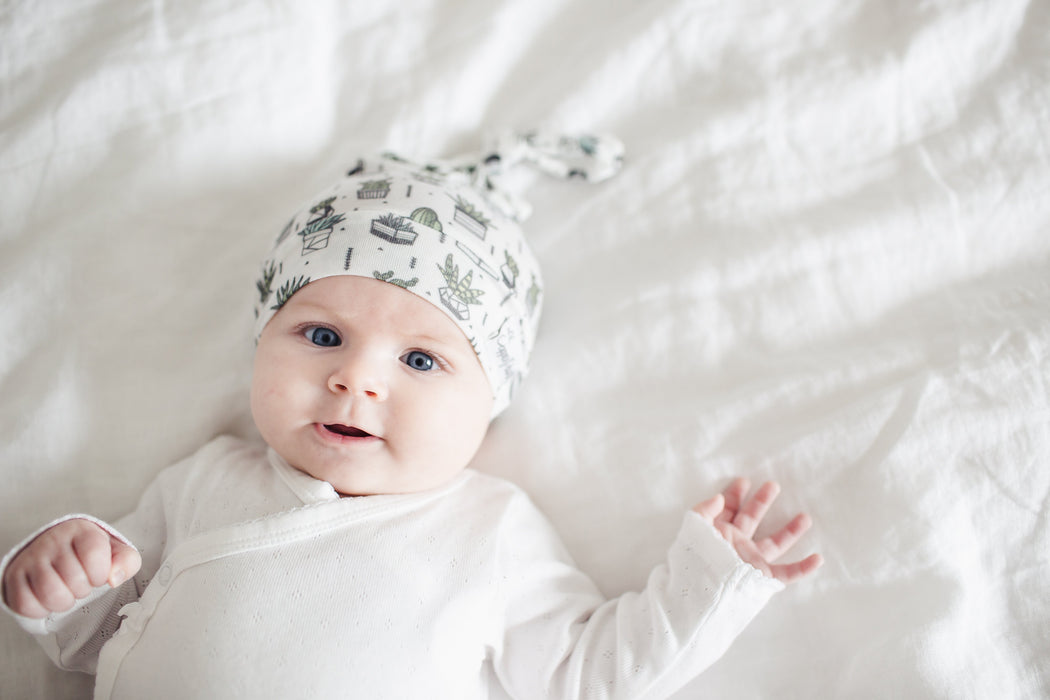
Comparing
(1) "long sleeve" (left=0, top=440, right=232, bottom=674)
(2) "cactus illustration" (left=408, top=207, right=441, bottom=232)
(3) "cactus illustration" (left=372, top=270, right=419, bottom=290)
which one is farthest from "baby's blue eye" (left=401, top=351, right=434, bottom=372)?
(1) "long sleeve" (left=0, top=440, right=232, bottom=674)

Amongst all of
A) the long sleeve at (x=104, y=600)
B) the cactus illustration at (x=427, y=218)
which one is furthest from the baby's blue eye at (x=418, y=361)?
the long sleeve at (x=104, y=600)

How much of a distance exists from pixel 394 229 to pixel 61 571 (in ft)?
2.11

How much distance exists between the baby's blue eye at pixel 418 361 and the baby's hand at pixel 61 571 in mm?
445

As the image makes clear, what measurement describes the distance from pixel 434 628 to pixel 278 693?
0.22m

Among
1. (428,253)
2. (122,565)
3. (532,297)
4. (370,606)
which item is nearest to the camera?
(122,565)

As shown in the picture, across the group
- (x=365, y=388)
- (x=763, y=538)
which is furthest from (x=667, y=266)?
(x=365, y=388)

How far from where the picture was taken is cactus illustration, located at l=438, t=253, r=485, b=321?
1.12 m

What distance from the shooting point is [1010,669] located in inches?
40.7

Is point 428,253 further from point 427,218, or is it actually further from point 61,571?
point 61,571

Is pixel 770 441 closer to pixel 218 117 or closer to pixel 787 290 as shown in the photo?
pixel 787 290

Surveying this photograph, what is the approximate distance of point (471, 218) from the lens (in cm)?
122

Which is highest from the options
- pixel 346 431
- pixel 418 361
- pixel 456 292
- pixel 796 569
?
pixel 456 292

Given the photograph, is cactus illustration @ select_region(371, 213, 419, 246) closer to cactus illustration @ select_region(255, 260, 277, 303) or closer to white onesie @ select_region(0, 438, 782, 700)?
cactus illustration @ select_region(255, 260, 277, 303)

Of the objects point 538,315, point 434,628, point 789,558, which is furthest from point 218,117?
point 789,558
